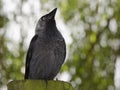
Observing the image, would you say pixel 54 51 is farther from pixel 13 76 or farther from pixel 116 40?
pixel 116 40

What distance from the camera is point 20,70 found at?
11844mm

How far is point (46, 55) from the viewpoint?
6.14 m

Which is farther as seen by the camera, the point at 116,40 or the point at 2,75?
the point at 116,40

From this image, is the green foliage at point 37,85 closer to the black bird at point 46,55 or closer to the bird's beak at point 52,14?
the black bird at point 46,55

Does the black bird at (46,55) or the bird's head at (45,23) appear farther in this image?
the bird's head at (45,23)

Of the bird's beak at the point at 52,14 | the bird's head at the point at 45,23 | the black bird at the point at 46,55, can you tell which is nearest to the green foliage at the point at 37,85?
the black bird at the point at 46,55

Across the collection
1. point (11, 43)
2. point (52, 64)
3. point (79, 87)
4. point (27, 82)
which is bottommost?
point (27, 82)

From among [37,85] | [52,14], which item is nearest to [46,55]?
[52,14]

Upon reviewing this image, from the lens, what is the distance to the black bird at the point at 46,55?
606 centimetres

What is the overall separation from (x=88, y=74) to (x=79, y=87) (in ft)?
2.52

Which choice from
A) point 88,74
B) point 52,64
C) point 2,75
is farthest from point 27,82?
point 88,74

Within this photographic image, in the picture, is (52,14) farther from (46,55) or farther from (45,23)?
(46,55)

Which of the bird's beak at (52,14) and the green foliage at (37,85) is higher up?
the bird's beak at (52,14)

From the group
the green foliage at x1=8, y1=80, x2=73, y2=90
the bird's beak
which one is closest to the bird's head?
the bird's beak
